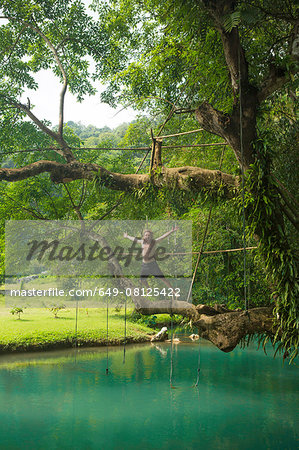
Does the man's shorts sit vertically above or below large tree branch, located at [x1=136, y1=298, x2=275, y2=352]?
above

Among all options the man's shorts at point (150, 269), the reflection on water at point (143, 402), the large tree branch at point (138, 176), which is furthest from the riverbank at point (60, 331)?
the large tree branch at point (138, 176)

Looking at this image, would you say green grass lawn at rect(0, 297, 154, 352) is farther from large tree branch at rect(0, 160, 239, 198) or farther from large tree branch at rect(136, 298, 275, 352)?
large tree branch at rect(136, 298, 275, 352)

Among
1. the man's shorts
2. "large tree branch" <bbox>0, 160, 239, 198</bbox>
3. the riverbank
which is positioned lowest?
the riverbank

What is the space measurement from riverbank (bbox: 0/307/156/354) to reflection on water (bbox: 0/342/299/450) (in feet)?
0.96

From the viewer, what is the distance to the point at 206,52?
184 inches

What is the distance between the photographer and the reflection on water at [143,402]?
4512 mm

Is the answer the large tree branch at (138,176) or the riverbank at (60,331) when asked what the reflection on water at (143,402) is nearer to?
the riverbank at (60,331)

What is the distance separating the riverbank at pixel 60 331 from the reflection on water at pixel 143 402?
294 mm

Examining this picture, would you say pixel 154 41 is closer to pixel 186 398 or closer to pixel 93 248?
pixel 93 248

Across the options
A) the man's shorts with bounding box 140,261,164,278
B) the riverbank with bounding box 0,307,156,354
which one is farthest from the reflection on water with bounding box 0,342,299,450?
the man's shorts with bounding box 140,261,164,278

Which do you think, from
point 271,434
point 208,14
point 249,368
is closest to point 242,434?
point 271,434

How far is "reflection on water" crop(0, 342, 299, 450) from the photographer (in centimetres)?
451

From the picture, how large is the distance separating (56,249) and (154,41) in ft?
15.2

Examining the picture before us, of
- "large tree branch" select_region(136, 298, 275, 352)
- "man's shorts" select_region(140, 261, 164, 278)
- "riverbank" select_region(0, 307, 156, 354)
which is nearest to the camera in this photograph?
"large tree branch" select_region(136, 298, 275, 352)
